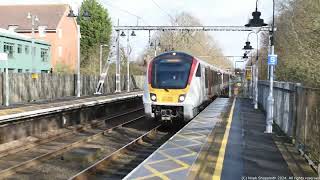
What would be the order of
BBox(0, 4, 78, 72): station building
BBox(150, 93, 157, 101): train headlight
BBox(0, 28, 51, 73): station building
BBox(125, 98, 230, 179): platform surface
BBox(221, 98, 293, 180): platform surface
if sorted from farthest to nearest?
BBox(0, 4, 78, 72): station building < BBox(0, 28, 51, 73): station building < BBox(150, 93, 157, 101): train headlight < BBox(221, 98, 293, 180): platform surface < BBox(125, 98, 230, 179): platform surface

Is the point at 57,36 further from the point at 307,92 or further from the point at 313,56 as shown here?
the point at 307,92

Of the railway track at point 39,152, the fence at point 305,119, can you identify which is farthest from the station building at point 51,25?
the fence at point 305,119

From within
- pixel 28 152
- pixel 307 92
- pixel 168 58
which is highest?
pixel 168 58

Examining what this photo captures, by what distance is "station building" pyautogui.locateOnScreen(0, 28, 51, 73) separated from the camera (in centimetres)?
5144

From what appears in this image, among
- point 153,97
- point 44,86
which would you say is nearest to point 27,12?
point 44,86

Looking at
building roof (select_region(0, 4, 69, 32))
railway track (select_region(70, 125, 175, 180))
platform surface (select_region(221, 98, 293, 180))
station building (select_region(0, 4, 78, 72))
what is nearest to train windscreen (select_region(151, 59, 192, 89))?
railway track (select_region(70, 125, 175, 180))

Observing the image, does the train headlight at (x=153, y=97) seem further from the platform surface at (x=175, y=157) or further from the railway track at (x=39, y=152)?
the platform surface at (x=175, y=157)

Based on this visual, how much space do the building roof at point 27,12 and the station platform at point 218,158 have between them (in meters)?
65.0

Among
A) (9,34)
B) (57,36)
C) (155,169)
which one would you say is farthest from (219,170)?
(57,36)

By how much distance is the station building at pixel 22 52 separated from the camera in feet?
169

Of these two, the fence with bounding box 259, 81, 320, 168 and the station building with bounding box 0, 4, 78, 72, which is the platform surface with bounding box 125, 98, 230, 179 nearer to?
the fence with bounding box 259, 81, 320, 168

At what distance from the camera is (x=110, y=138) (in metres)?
17.7

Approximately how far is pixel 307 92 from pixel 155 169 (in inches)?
162

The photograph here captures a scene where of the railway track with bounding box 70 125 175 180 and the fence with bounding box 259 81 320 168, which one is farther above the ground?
the fence with bounding box 259 81 320 168
